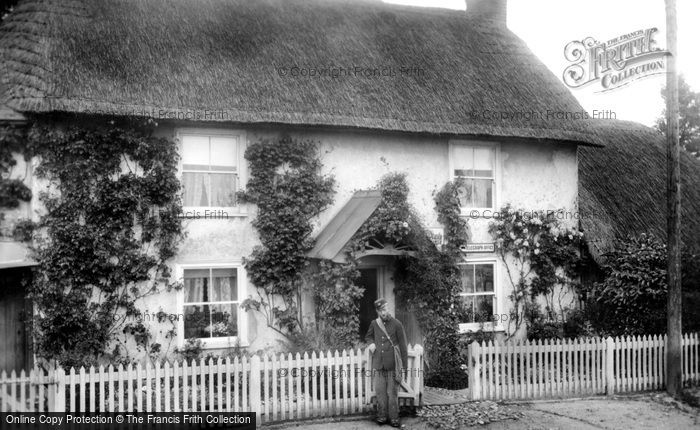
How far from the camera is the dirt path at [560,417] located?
976 centimetres

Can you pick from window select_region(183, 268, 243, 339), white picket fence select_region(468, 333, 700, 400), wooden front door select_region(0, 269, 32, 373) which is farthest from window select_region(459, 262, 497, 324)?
wooden front door select_region(0, 269, 32, 373)

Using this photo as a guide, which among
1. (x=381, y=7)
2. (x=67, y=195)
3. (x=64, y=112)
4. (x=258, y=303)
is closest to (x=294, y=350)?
(x=258, y=303)

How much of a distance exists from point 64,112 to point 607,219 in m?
12.8

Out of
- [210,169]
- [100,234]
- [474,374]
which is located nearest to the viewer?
[474,374]

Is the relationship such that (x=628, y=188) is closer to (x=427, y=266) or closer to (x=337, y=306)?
(x=427, y=266)

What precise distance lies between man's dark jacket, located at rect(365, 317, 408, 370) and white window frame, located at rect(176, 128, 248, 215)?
447 cm

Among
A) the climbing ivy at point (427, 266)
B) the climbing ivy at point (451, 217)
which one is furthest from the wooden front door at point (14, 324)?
the climbing ivy at point (451, 217)

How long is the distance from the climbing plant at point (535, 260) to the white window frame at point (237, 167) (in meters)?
5.81

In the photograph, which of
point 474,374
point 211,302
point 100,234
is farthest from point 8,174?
point 474,374

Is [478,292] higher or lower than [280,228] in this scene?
lower

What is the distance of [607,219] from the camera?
54.1 ft

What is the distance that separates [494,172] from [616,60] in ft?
11.8

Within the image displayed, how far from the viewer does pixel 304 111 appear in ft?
43.5

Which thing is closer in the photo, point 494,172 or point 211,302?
point 211,302
